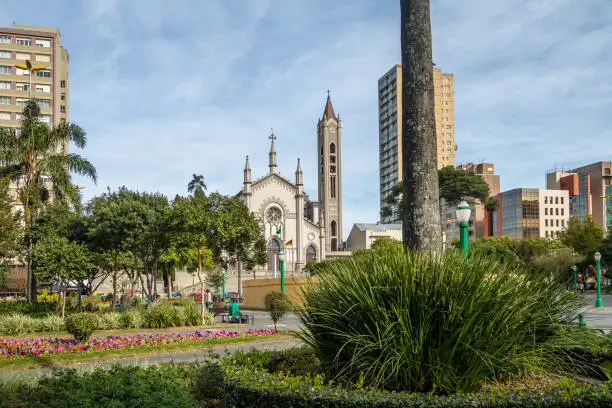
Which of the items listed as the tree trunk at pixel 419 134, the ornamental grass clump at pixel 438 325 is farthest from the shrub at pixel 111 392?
the tree trunk at pixel 419 134

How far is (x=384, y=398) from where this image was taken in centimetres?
506

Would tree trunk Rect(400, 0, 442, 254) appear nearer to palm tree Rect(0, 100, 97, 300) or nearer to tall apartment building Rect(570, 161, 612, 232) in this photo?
palm tree Rect(0, 100, 97, 300)

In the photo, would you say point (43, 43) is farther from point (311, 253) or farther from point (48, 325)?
point (48, 325)

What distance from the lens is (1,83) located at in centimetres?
7688

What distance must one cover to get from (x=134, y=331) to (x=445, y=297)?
17227mm

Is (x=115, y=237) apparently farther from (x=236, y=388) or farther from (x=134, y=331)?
(x=236, y=388)

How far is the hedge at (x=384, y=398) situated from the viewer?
4.91 meters

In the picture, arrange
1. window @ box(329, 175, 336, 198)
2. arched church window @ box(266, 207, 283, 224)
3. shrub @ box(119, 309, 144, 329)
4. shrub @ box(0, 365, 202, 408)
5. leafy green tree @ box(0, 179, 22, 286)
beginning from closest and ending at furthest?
shrub @ box(0, 365, 202, 408) → shrub @ box(119, 309, 144, 329) → leafy green tree @ box(0, 179, 22, 286) → arched church window @ box(266, 207, 283, 224) → window @ box(329, 175, 336, 198)

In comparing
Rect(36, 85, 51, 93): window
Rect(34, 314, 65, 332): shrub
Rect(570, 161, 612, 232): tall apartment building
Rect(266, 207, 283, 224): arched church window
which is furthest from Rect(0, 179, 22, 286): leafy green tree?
Rect(570, 161, 612, 232): tall apartment building

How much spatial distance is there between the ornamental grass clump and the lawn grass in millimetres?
9039

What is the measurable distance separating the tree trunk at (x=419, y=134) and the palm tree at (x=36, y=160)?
81.5 feet

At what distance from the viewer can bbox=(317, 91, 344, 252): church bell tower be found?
3642 inches

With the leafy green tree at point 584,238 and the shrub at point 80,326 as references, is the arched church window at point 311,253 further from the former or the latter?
the shrub at point 80,326

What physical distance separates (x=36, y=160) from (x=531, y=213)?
8756 cm
